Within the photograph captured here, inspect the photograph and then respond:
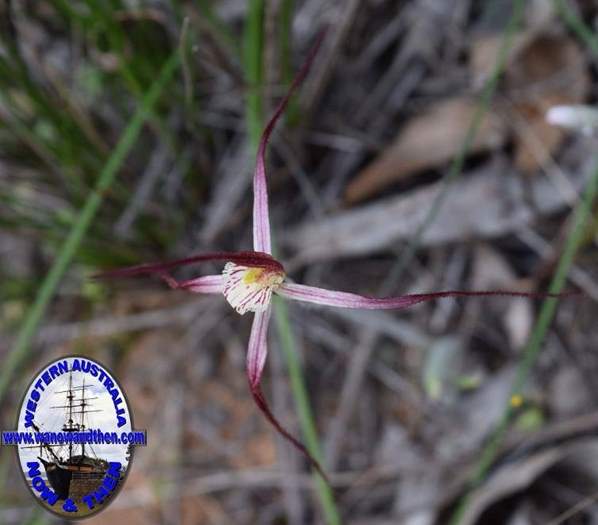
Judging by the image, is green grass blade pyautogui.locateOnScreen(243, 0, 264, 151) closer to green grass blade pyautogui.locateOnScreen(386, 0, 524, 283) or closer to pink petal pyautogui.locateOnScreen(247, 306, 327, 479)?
green grass blade pyautogui.locateOnScreen(386, 0, 524, 283)

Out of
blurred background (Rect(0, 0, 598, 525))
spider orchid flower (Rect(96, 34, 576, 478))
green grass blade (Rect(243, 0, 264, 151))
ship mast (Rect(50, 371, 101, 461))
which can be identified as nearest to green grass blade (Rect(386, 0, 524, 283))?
blurred background (Rect(0, 0, 598, 525))

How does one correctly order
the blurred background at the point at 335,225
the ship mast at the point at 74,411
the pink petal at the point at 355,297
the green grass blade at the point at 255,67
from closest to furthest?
the pink petal at the point at 355,297 → the ship mast at the point at 74,411 → the green grass blade at the point at 255,67 → the blurred background at the point at 335,225

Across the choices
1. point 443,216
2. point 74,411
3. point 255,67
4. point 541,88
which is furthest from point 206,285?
point 541,88

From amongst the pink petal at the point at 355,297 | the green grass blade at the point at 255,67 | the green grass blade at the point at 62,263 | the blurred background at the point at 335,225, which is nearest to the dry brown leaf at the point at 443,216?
the blurred background at the point at 335,225

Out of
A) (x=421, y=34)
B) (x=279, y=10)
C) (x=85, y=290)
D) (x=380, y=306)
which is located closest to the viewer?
(x=380, y=306)

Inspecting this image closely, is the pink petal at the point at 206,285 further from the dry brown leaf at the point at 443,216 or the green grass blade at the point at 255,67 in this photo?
the dry brown leaf at the point at 443,216

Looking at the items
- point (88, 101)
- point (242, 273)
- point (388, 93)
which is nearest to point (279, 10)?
point (388, 93)

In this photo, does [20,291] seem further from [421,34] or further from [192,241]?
[421,34]

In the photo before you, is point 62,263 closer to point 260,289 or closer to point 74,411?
point 74,411
